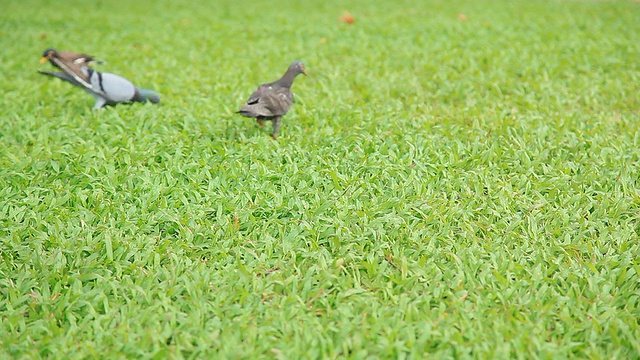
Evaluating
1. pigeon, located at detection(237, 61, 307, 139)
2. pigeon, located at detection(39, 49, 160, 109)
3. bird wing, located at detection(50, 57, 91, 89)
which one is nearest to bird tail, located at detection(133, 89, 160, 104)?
pigeon, located at detection(39, 49, 160, 109)

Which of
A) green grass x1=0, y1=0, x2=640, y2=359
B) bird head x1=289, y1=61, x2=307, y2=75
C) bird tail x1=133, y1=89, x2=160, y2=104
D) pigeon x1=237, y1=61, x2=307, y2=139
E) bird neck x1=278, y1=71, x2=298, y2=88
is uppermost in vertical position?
bird head x1=289, y1=61, x2=307, y2=75

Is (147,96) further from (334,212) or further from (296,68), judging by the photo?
(334,212)

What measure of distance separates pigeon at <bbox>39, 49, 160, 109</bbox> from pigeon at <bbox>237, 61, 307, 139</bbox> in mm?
1339

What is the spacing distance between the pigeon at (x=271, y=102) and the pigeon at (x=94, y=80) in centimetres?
134

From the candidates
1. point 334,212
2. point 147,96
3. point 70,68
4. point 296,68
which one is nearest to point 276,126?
point 296,68

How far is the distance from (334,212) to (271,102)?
3.62ft

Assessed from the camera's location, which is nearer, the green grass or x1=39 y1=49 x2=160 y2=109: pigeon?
the green grass

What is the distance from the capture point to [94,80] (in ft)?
16.1

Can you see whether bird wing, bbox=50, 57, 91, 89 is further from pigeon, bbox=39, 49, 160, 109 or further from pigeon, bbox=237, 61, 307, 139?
pigeon, bbox=237, 61, 307, 139

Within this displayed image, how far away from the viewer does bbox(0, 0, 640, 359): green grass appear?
2600 mm

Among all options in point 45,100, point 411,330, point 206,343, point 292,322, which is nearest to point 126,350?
point 206,343

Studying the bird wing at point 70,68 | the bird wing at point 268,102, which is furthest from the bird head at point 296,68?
the bird wing at point 70,68

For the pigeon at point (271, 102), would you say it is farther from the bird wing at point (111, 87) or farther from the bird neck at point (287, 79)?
the bird wing at point (111, 87)

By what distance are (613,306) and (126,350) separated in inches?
85.2
